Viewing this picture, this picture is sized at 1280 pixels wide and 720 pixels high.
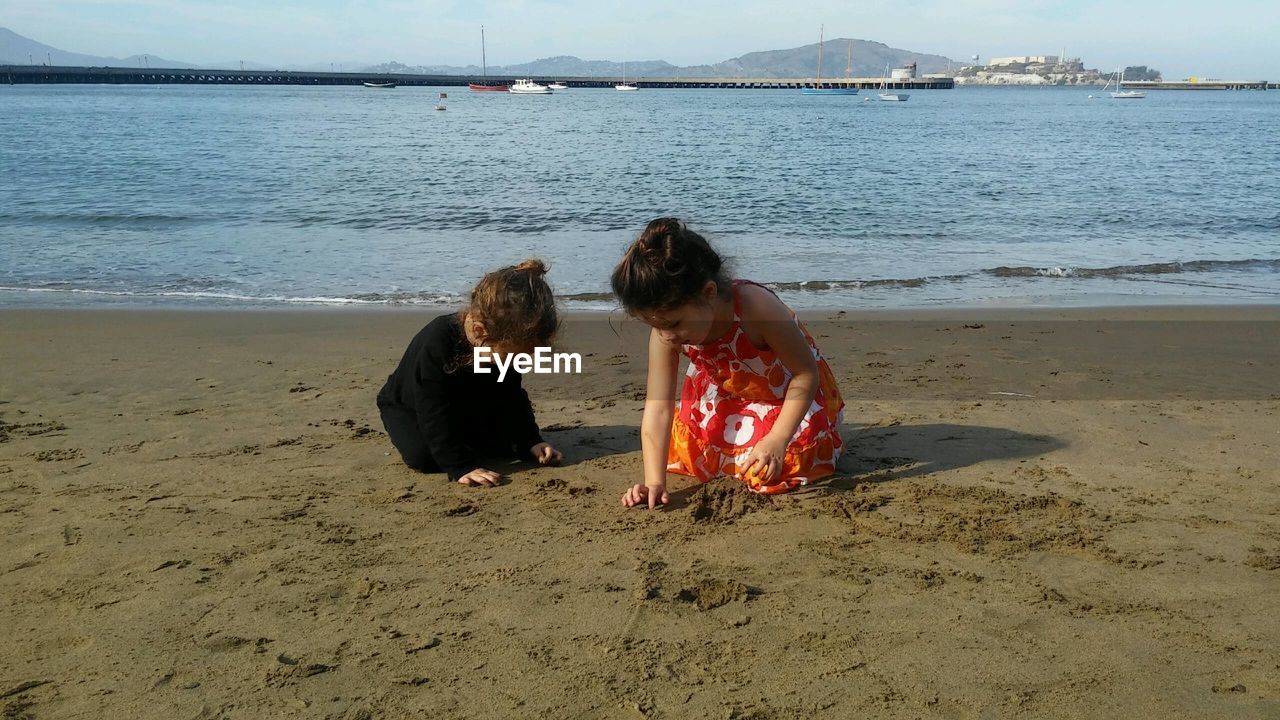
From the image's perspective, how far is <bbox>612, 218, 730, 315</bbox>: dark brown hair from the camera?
3.15m

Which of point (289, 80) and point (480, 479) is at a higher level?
point (289, 80)

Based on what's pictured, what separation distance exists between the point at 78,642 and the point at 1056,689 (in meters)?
2.52

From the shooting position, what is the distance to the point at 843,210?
51.5ft

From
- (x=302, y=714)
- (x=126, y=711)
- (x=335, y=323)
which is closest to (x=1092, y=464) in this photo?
(x=302, y=714)

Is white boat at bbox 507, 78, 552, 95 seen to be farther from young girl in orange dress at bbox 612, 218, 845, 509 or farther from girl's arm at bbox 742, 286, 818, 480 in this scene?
girl's arm at bbox 742, 286, 818, 480

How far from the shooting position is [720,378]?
3.87m

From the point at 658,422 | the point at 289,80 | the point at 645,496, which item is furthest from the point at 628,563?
the point at 289,80

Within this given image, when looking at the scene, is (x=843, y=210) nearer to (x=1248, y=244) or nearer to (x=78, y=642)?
(x=1248, y=244)

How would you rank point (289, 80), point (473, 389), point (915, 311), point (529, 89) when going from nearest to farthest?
point (473, 389)
point (915, 311)
point (529, 89)
point (289, 80)

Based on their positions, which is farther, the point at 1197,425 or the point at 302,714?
the point at 1197,425

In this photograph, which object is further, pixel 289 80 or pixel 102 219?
pixel 289 80

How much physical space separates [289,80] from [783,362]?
11746cm

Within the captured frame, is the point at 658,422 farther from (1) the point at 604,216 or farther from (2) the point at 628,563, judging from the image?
(1) the point at 604,216

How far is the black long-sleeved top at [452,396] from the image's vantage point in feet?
12.8
